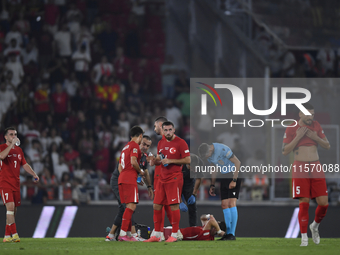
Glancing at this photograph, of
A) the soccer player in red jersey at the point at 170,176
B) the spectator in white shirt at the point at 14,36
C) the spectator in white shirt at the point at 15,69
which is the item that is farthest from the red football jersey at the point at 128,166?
the spectator in white shirt at the point at 14,36

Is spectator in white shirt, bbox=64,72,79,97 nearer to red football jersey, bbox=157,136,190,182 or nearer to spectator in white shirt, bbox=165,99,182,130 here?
spectator in white shirt, bbox=165,99,182,130

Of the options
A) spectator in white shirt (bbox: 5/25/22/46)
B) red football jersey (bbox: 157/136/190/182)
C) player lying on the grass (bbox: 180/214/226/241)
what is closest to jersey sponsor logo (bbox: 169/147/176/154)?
red football jersey (bbox: 157/136/190/182)

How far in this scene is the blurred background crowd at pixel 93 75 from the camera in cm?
1598

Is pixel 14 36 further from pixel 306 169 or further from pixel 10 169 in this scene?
pixel 306 169

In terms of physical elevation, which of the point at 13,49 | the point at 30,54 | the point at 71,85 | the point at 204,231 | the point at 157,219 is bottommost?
the point at 204,231

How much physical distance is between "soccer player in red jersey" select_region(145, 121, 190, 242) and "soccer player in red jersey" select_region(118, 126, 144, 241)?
0.38 m

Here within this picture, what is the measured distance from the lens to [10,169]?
10.4 meters

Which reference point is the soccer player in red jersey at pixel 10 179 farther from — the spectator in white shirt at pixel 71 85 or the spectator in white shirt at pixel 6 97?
the spectator in white shirt at pixel 71 85

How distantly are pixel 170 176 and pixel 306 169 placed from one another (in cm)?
227

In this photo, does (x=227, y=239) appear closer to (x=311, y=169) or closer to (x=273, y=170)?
(x=311, y=169)

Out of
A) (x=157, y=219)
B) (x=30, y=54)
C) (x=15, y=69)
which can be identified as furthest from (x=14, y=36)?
(x=157, y=219)

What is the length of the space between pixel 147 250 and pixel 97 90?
34.1 ft

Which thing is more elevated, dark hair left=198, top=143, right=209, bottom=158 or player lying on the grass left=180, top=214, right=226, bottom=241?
dark hair left=198, top=143, right=209, bottom=158

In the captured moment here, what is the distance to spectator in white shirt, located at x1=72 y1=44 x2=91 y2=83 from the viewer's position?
18.1 m
